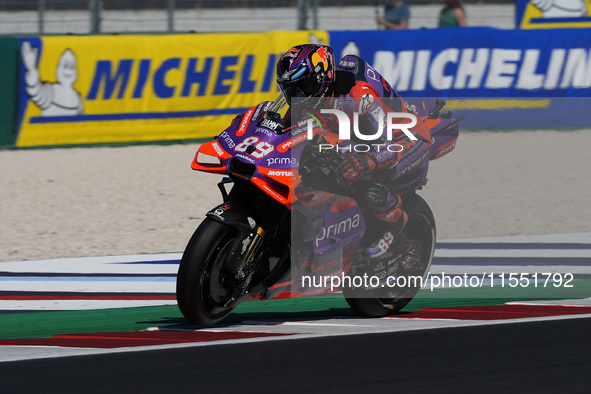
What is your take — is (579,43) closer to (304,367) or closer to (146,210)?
(146,210)

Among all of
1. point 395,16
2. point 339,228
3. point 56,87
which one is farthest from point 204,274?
point 395,16

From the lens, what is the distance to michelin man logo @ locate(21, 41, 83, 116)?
43.3ft

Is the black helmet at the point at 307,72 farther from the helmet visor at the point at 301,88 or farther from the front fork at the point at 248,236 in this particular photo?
the front fork at the point at 248,236

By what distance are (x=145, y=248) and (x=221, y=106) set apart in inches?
229

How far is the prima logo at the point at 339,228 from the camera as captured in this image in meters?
5.76

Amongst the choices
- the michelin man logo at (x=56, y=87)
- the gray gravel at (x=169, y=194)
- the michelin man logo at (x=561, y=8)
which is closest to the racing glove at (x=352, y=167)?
the gray gravel at (x=169, y=194)

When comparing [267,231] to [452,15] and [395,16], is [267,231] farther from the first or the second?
[452,15]

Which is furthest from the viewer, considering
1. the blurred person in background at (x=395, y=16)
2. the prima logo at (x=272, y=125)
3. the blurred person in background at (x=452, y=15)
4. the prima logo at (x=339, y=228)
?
the blurred person in background at (x=452, y=15)

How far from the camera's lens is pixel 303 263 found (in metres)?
5.75

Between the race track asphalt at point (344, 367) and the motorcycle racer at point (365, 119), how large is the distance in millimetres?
751

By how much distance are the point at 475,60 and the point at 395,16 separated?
1.44 m

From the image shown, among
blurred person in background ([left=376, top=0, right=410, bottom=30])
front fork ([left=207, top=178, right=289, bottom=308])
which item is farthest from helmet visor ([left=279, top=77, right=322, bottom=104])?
blurred person in background ([left=376, top=0, right=410, bottom=30])

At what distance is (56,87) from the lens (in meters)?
13.4

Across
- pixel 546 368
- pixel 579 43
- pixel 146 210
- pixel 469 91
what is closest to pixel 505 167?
pixel 469 91
